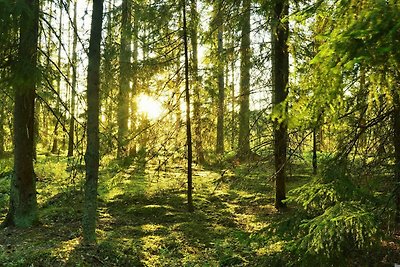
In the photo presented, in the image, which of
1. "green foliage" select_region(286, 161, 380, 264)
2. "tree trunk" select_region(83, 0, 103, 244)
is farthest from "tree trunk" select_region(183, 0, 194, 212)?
→ "green foliage" select_region(286, 161, 380, 264)

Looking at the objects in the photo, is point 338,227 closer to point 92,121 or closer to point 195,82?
point 92,121

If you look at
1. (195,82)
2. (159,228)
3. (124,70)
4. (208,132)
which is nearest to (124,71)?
(124,70)

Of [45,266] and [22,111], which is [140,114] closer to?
[22,111]

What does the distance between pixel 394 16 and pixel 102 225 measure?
8082 millimetres

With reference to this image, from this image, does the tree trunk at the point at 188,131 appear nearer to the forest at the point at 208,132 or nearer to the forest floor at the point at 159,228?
the forest at the point at 208,132

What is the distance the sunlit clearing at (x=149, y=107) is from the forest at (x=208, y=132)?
0.04 meters

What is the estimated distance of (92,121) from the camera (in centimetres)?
735

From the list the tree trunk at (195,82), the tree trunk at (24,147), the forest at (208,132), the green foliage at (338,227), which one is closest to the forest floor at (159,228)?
the forest at (208,132)

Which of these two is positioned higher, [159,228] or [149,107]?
[149,107]

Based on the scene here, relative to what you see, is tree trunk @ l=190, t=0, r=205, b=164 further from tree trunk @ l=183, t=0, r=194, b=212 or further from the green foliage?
the green foliage

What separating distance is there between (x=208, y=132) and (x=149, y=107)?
195 cm

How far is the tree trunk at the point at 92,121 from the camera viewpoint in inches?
285

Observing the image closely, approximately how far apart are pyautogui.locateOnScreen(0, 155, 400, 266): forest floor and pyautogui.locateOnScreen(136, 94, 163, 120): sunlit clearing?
1920 millimetres

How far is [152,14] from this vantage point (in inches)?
412
